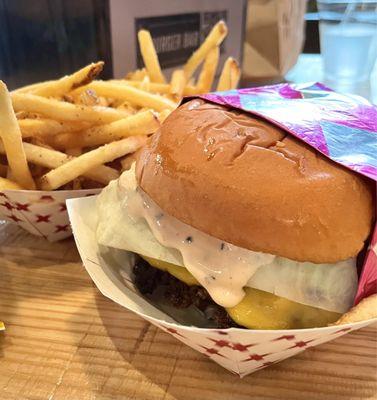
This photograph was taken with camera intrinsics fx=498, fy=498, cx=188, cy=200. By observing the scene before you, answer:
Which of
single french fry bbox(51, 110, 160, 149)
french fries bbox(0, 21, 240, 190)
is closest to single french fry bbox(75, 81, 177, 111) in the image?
french fries bbox(0, 21, 240, 190)

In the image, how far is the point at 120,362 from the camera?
1.08 m

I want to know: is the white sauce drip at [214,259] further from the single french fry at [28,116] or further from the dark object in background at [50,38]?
the dark object in background at [50,38]

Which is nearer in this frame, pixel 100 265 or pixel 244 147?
pixel 244 147

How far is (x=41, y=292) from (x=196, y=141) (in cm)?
63

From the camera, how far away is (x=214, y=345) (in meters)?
0.92

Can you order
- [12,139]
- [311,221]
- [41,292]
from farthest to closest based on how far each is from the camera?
[41,292] < [12,139] < [311,221]

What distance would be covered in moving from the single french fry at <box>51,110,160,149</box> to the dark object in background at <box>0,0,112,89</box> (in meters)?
0.79

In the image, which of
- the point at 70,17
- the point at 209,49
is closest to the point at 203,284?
the point at 209,49

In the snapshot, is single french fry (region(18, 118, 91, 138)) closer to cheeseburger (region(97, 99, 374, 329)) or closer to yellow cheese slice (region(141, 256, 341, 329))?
cheeseburger (region(97, 99, 374, 329))

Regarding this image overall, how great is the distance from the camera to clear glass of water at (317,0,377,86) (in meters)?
2.79

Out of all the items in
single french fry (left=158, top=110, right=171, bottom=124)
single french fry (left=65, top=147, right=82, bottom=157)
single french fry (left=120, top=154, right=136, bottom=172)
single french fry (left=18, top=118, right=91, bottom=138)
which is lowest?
single french fry (left=120, top=154, right=136, bottom=172)

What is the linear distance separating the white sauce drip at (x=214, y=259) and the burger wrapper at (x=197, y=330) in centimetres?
9

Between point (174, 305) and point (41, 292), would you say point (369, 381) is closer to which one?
point (174, 305)

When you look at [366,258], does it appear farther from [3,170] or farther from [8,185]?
[3,170]
